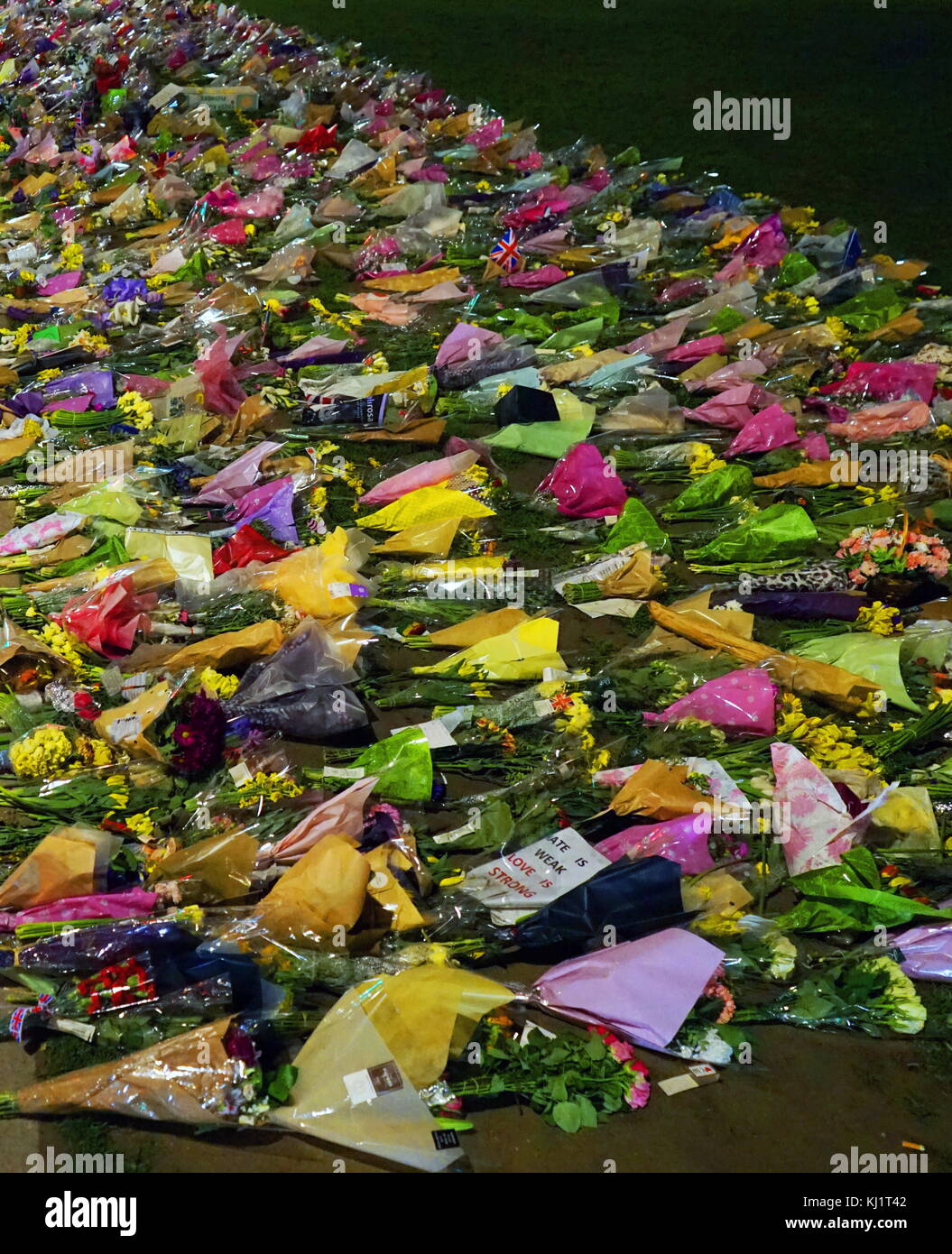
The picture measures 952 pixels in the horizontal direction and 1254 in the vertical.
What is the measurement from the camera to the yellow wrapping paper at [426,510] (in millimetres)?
5020

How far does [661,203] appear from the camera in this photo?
8531 millimetres

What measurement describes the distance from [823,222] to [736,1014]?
269 inches

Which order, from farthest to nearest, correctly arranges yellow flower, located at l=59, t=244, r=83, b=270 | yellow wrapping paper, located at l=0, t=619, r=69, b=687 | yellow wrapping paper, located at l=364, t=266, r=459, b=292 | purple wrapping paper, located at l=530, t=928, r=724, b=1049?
yellow flower, located at l=59, t=244, r=83, b=270
yellow wrapping paper, located at l=364, t=266, r=459, b=292
yellow wrapping paper, located at l=0, t=619, r=69, b=687
purple wrapping paper, located at l=530, t=928, r=724, b=1049

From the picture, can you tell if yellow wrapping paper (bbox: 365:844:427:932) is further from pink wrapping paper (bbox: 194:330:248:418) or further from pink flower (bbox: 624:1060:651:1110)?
pink wrapping paper (bbox: 194:330:248:418)

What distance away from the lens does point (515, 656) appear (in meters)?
4.12

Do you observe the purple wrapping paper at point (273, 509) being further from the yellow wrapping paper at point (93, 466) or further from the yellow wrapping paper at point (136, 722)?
the yellow wrapping paper at point (136, 722)

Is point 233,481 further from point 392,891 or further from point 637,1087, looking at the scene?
point 637,1087

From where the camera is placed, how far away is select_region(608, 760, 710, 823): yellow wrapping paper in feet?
11.2

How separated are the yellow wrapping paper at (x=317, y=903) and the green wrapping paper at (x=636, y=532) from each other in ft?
7.27

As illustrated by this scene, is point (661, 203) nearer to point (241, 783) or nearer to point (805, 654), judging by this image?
point (805, 654)

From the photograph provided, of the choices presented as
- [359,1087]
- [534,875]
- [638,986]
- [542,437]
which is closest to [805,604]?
[534,875]

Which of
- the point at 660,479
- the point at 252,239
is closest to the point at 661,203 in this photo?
the point at 252,239

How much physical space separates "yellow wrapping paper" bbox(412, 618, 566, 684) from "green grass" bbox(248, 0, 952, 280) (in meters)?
4.74

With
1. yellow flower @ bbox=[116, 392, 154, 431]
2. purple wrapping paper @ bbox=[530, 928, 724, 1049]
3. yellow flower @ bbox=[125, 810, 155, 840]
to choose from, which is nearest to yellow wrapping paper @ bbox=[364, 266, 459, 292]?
yellow flower @ bbox=[116, 392, 154, 431]
